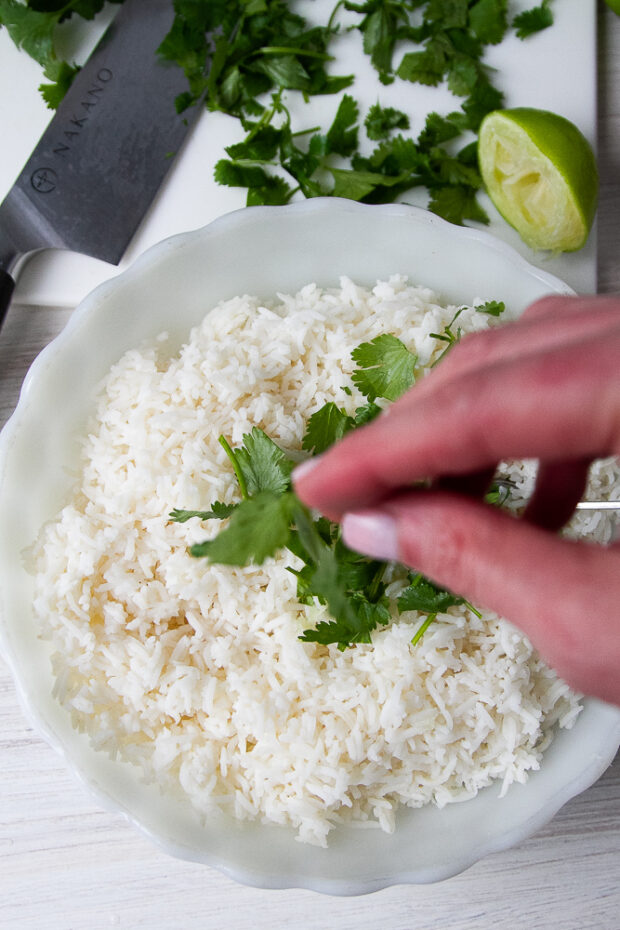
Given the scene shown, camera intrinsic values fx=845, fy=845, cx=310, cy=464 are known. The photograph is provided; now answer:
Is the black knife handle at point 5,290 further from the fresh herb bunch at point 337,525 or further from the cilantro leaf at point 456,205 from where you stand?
the cilantro leaf at point 456,205

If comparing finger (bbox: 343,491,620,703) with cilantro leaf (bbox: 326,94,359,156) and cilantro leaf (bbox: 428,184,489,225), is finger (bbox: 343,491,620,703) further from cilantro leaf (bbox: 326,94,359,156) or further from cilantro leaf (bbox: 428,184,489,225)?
cilantro leaf (bbox: 326,94,359,156)

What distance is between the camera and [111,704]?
1415 millimetres

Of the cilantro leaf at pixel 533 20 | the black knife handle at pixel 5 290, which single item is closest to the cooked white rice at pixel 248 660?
the black knife handle at pixel 5 290

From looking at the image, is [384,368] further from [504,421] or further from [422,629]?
[504,421]

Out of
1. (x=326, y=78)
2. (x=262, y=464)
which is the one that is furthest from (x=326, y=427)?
(x=326, y=78)

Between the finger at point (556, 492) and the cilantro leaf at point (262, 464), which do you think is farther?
the cilantro leaf at point (262, 464)

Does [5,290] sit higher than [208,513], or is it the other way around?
[5,290]

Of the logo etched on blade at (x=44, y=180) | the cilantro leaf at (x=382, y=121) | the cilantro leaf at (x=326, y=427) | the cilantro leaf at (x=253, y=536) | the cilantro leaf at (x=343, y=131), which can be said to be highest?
the logo etched on blade at (x=44, y=180)

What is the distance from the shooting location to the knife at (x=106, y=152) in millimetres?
1691

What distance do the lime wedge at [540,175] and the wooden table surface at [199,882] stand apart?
106 centimetres

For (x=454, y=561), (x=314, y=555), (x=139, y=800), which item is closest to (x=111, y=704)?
(x=139, y=800)

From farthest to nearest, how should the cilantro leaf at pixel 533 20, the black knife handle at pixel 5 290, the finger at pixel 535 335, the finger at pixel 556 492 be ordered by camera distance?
the cilantro leaf at pixel 533 20 → the black knife handle at pixel 5 290 → the finger at pixel 556 492 → the finger at pixel 535 335

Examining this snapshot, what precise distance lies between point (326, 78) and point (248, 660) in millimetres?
1219

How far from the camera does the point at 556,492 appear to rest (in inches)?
39.3
